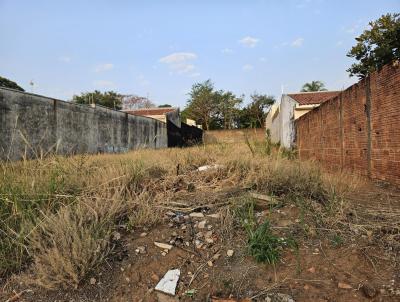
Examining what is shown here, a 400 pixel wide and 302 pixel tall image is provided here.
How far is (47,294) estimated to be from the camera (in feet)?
7.16

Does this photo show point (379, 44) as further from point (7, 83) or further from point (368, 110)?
point (7, 83)

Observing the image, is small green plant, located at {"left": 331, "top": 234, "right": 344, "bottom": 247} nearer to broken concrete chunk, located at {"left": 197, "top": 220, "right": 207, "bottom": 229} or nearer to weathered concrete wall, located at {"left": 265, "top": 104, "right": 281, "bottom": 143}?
broken concrete chunk, located at {"left": 197, "top": 220, "right": 207, "bottom": 229}

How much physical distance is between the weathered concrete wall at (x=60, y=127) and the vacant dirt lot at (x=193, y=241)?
10.1ft

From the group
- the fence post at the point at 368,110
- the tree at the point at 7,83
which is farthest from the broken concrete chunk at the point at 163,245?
the tree at the point at 7,83

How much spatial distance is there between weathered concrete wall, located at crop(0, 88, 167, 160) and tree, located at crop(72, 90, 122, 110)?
29.9 meters

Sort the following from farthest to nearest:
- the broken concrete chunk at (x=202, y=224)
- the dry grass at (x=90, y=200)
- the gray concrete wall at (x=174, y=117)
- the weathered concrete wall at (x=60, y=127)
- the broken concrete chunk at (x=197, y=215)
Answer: the gray concrete wall at (x=174, y=117) < the weathered concrete wall at (x=60, y=127) < the broken concrete chunk at (x=197, y=215) < the broken concrete chunk at (x=202, y=224) < the dry grass at (x=90, y=200)

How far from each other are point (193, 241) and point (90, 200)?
38.3 inches

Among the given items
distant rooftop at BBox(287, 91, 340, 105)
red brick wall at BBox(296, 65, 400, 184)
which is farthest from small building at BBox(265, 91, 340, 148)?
red brick wall at BBox(296, 65, 400, 184)

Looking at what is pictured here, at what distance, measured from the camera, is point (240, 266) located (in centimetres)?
235

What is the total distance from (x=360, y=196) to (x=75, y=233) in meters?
3.34

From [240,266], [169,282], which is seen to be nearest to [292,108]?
[240,266]

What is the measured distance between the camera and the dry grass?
2312mm

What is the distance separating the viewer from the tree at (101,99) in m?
47.5

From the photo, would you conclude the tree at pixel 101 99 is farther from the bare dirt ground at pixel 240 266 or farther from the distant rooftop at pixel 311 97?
the bare dirt ground at pixel 240 266
